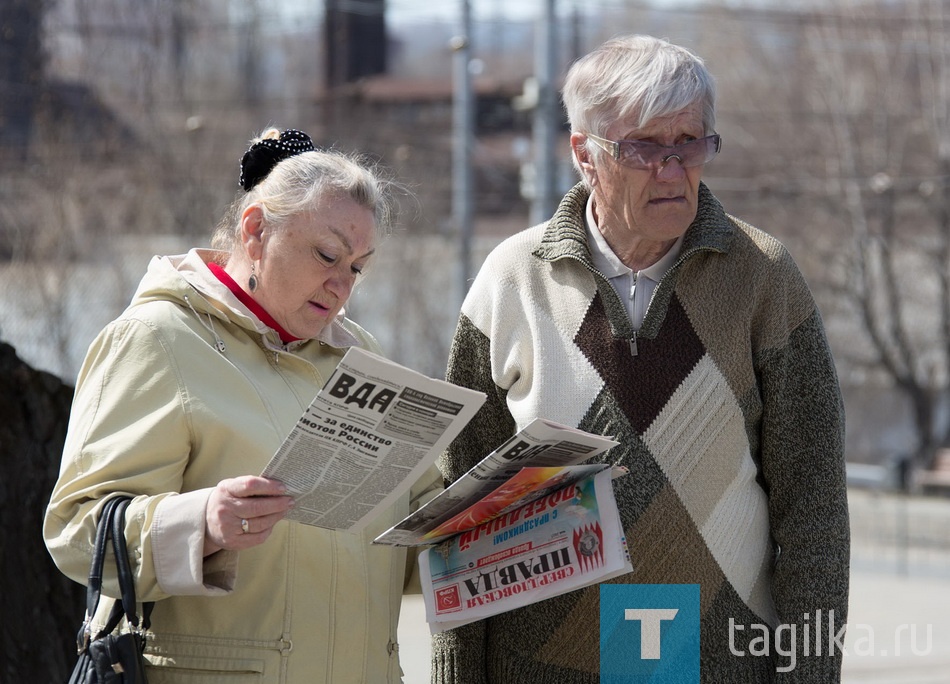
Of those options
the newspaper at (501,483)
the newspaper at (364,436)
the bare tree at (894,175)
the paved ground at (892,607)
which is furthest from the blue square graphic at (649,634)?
the bare tree at (894,175)

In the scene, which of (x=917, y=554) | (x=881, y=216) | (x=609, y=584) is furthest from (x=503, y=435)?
(x=881, y=216)

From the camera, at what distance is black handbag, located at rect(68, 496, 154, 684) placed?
216 centimetres

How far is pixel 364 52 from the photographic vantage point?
669 inches

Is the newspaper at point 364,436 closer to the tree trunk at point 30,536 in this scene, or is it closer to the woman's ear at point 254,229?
the woman's ear at point 254,229

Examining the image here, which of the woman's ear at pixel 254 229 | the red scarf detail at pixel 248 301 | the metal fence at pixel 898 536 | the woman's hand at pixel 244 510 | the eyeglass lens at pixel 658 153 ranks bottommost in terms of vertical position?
the metal fence at pixel 898 536

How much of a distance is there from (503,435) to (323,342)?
1.57 feet

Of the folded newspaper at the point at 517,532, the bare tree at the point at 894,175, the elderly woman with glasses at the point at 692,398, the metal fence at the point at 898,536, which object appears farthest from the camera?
the bare tree at the point at 894,175

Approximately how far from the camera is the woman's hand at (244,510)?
2066 mm

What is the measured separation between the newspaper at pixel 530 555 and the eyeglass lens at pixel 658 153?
2.08 feet

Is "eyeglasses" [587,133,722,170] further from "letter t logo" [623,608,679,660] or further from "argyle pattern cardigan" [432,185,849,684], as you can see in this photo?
"letter t logo" [623,608,679,660]

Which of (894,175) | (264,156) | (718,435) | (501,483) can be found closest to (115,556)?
(501,483)

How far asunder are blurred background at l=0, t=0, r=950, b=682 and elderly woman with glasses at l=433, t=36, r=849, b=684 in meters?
4.42

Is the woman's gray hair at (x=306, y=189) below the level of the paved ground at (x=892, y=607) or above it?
above

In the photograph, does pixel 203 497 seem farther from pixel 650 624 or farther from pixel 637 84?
pixel 637 84
